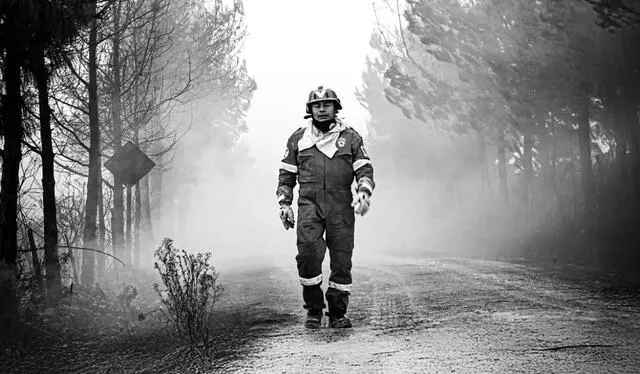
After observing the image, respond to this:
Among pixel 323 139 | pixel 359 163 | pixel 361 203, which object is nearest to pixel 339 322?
pixel 361 203

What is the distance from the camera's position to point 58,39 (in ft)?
22.5

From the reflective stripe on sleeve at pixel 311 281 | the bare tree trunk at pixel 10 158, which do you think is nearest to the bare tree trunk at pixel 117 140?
the bare tree trunk at pixel 10 158

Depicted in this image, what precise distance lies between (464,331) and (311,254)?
4.80ft

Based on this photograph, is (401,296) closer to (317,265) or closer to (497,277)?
(317,265)

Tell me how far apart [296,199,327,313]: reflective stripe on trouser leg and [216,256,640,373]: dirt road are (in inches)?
9.8

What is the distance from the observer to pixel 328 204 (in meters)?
5.81

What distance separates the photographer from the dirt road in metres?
3.97

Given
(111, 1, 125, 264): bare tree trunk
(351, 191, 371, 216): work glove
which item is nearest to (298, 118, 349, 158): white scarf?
(351, 191, 371, 216): work glove

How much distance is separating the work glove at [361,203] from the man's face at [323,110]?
0.73 meters

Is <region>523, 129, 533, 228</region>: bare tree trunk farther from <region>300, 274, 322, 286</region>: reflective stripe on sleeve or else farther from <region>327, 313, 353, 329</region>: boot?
<region>327, 313, 353, 329</region>: boot

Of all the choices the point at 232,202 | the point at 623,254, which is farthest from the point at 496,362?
the point at 232,202

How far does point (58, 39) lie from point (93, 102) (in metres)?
4.21

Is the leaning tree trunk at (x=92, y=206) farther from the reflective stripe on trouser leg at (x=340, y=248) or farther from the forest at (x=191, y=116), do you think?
the reflective stripe on trouser leg at (x=340, y=248)

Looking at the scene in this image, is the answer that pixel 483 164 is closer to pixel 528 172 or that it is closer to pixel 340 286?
pixel 528 172
